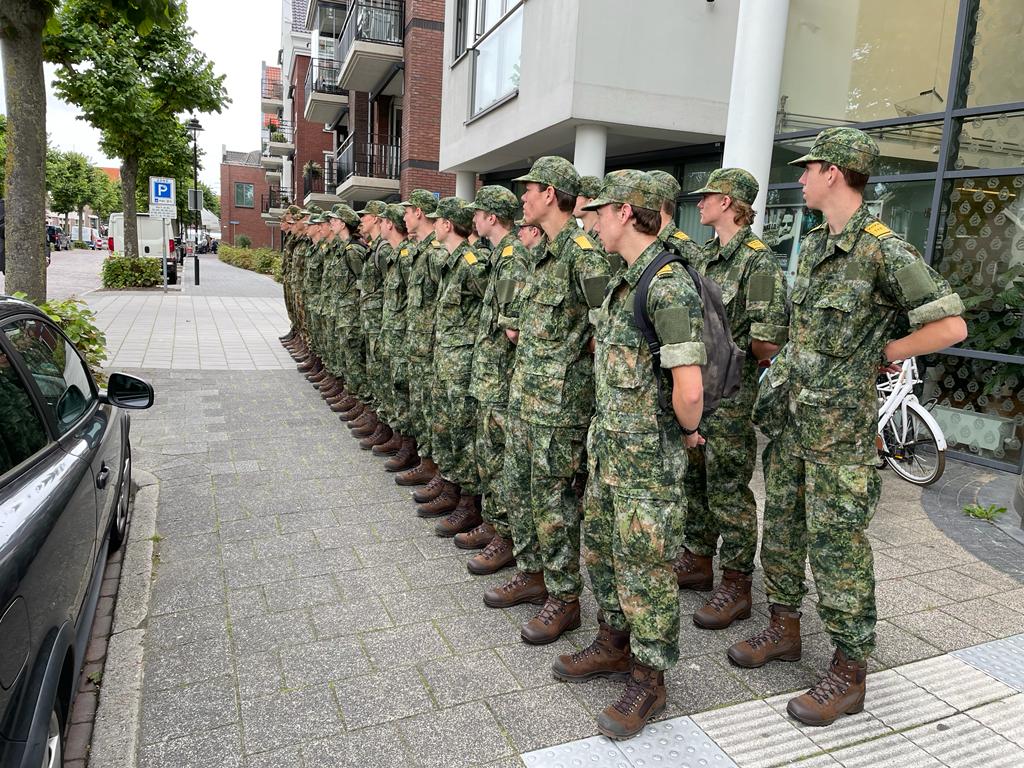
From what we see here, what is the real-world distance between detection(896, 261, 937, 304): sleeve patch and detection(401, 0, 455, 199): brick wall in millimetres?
18057

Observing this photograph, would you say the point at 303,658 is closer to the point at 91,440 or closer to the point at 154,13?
the point at 91,440

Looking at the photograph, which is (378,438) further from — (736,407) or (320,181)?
(320,181)

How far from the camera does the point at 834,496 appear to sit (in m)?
2.83

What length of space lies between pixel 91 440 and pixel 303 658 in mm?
1284

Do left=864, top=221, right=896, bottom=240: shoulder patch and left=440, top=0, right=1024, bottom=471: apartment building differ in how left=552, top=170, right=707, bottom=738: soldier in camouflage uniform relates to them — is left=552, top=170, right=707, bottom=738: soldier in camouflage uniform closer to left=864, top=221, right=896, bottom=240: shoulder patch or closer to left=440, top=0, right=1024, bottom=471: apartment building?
left=864, top=221, right=896, bottom=240: shoulder patch

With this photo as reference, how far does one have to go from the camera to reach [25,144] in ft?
22.6

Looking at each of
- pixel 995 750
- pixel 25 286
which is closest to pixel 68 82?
pixel 25 286

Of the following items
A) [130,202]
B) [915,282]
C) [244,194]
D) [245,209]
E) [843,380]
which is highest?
[244,194]

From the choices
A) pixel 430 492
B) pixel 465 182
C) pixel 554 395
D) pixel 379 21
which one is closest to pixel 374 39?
pixel 379 21

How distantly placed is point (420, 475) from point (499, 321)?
2025 millimetres

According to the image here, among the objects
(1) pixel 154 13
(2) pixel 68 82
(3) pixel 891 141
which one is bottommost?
(3) pixel 891 141

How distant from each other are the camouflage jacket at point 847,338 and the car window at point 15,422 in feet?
9.12

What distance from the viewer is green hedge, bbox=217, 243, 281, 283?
34.2 meters

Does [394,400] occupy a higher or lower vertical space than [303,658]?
higher
